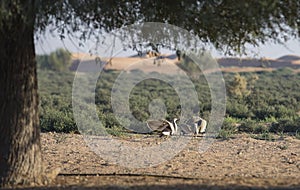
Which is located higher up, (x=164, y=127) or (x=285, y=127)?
(x=164, y=127)

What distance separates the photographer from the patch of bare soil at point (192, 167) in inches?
361

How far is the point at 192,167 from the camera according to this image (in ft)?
38.0

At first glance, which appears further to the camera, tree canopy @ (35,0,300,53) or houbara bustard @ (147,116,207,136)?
houbara bustard @ (147,116,207,136)

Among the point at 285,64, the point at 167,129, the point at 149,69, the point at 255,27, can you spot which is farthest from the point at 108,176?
the point at 285,64

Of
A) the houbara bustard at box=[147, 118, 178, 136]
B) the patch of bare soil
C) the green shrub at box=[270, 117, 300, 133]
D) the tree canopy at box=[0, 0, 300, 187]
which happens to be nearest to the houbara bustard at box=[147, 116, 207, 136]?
the houbara bustard at box=[147, 118, 178, 136]

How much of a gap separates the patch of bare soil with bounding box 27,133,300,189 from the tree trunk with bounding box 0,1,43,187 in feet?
1.86

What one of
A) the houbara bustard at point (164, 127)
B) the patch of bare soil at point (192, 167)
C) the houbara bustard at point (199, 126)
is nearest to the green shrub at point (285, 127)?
the patch of bare soil at point (192, 167)

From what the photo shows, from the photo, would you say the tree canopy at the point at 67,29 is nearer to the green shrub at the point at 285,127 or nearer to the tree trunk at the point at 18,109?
the tree trunk at the point at 18,109

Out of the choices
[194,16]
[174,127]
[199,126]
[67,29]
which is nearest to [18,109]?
[67,29]

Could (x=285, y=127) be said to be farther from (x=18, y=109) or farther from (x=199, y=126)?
(x=18, y=109)

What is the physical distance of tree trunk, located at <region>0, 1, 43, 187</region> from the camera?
877cm

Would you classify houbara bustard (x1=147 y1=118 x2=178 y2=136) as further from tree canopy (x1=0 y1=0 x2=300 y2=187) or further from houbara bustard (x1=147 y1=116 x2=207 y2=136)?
tree canopy (x1=0 y1=0 x2=300 y2=187)

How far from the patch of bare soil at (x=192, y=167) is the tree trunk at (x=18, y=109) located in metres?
0.57

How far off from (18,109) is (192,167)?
396 centimetres
